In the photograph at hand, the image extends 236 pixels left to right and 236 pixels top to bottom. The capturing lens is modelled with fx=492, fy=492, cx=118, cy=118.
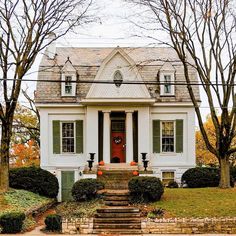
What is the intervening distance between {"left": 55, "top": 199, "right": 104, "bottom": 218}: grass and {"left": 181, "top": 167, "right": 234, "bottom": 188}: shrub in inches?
298

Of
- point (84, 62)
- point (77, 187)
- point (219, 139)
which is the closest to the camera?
point (77, 187)

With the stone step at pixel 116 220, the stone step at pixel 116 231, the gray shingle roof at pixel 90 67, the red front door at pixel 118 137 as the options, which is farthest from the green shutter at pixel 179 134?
the stone step at pixel 116 231

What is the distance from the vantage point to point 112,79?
96.0 feet

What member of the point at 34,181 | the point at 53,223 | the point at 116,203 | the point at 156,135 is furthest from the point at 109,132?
the point at 53,223

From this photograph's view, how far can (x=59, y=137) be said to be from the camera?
29.6m

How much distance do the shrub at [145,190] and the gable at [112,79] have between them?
319 inches

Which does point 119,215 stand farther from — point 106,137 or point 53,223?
point 106,137

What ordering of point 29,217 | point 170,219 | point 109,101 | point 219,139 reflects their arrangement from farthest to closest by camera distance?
point 109,101 < point 219,139 < point 29,217 < point 170,219

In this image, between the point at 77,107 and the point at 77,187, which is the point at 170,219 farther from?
the point at 77,107

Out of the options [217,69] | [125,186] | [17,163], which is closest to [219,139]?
[217,69]

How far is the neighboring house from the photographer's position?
2898 cm

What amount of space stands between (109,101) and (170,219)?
1168 centimetres

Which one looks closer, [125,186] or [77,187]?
[77,187]

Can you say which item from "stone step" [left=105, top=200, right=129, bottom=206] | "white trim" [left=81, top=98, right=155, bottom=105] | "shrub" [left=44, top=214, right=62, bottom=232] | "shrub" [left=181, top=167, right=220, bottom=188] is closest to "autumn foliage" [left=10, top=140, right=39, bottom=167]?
"white trim" [left=81, top=98, right=155, bottom=105]
